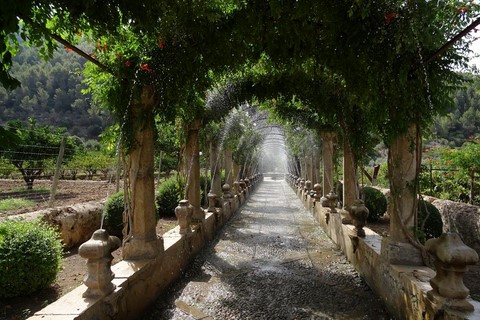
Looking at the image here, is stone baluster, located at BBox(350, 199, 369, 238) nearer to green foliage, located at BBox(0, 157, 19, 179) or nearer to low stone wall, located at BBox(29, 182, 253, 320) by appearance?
low stone wall, located at BBox(29, 182, 253, 320)

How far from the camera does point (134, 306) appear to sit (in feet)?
10.6

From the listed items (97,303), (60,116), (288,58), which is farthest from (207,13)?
(60,116)

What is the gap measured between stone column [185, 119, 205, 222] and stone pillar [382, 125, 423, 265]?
147 inches

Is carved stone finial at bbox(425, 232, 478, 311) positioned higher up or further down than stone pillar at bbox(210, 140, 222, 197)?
further down

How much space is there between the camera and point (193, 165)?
21.3ft

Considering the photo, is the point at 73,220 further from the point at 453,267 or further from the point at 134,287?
the point at 453,267

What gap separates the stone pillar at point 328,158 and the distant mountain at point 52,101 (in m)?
37.9

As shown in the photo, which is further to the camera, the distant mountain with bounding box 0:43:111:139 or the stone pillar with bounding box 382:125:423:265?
the distant mountain with bounding box 0:43:111:139

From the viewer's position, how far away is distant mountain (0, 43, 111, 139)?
4747 centimetres

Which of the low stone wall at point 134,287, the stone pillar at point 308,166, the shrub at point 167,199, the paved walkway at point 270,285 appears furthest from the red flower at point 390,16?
the stone pillar at point 308,166

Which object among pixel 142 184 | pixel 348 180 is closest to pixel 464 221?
pixel 348 180

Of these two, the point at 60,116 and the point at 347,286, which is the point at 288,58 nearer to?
the point at 347,286

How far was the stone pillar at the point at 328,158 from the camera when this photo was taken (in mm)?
8586

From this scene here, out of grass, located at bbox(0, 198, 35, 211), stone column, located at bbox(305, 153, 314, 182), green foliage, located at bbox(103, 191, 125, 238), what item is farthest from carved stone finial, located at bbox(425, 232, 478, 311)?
stone column, located at bbox(305, 153, 314, 182)
